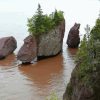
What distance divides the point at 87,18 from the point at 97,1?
3320 centimetres

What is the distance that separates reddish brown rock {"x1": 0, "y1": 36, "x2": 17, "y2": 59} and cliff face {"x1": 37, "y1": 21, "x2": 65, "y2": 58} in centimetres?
365

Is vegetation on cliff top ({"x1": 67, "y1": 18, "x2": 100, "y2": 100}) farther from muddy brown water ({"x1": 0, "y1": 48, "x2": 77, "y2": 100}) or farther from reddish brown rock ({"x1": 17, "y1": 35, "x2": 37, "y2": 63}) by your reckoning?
reddish brown rock ({"x1": 17, "y1": 35, "x2": 37, "y2": 63})

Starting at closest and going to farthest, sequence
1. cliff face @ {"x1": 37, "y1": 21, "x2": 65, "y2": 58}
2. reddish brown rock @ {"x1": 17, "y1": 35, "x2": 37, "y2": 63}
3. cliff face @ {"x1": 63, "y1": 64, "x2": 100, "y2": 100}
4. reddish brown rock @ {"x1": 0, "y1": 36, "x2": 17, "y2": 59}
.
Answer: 1. cliff face @ {"x1": 63, "y1": 64, "x2": 100, "y2": 100}
2. reddish brown rock @ {"x1": 17, "y1": 35, "x2": 37, "y2": 63}
3. cliff face @ {"x1": 37, "y1": 21, "x2": 65, "y2": 58}
4. reddish brown rock @ {"x1": 0, "y1": 36, "x2": 17, "y2": 59}

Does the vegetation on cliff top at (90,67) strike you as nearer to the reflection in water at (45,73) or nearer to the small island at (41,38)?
the reflection in water at (45,73)

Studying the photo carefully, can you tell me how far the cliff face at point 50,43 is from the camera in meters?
36.4

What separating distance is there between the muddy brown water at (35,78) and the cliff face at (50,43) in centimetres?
71

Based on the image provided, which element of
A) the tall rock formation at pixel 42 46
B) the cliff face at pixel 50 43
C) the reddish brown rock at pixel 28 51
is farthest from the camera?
the cliff face at pixel 50 43

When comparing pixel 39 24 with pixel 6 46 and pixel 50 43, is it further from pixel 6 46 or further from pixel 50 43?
pixel 6 46

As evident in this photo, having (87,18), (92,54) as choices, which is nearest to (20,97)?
(92,54)

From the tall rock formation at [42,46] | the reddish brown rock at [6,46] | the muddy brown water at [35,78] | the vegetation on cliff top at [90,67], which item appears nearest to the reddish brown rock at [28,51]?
the tall rock formation at [42,46]

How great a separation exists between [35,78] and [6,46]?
8528 mm

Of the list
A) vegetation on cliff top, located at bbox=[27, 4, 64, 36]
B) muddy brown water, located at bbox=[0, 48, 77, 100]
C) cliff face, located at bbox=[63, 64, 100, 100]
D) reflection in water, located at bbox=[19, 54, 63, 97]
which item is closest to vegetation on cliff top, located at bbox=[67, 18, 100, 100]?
cliff face, located at bbox=[63, 64, 100, 100]

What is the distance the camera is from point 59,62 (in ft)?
118

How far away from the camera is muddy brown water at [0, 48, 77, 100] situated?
26.2 metres
